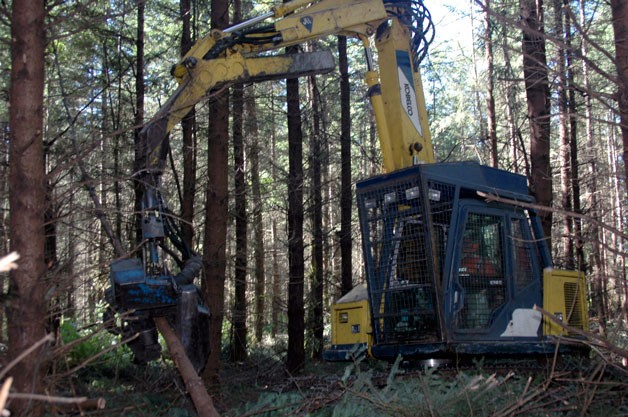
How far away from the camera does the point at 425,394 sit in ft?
17.4

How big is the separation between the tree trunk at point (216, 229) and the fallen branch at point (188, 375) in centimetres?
313

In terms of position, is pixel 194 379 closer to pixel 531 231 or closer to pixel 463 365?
pixel 463 365

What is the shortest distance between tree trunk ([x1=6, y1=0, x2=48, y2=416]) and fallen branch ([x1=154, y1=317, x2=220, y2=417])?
1579mm

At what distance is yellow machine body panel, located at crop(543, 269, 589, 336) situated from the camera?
28.3ft

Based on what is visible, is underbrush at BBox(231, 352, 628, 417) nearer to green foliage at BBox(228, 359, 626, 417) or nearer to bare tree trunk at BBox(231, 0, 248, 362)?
green foliage at BBox(228, 359, 626, 417)

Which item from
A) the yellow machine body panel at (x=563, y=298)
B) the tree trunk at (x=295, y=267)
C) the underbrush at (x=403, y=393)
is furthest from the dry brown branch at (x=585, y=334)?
the tree trunk at (x=295, y=267)

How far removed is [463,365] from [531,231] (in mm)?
2027

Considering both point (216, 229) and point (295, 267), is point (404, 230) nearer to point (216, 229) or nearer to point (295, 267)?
point (216, 229)

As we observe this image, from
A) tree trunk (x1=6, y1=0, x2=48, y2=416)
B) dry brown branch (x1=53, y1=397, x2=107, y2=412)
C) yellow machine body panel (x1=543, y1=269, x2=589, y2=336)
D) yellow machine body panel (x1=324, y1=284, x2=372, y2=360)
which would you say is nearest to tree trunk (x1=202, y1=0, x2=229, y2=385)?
yellow machine body panel (x1=324, y1=284, x2=372, y2=360)

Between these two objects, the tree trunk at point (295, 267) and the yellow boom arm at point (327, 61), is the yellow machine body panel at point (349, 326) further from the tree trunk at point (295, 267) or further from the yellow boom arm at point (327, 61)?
the tree trunk at point (295, 267)

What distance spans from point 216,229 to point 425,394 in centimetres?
530

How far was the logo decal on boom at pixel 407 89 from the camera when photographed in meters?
9.65

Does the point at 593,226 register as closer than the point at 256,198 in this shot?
Yes

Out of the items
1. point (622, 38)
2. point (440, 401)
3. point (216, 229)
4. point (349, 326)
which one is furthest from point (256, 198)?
point (622, 38)
